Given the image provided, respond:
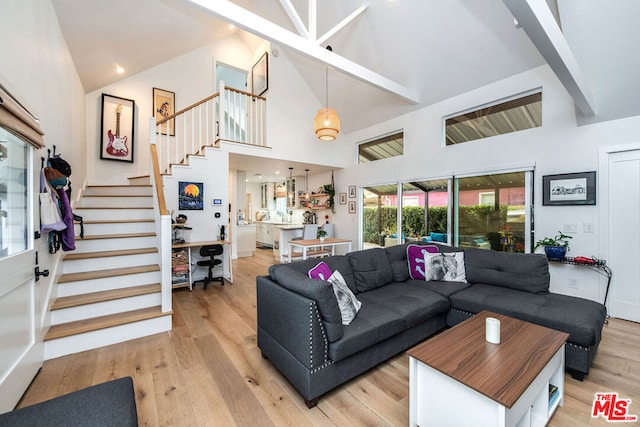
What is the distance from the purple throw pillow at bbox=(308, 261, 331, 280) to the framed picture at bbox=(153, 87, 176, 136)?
5.16 meters

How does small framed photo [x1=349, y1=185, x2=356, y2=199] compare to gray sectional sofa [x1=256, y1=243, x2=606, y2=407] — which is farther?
small framed photo [x1=349, y1=185, x2=356, y2=199]

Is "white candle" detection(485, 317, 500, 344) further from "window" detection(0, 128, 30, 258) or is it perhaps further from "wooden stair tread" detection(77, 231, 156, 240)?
"wooden stair tread" detection(77, 231, 156, 240)

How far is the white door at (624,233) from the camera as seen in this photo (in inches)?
118

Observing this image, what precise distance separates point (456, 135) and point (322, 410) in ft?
15.2

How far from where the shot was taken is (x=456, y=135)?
4.60m

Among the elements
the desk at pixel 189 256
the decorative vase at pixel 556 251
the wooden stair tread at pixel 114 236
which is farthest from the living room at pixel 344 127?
the desk at pixel 189 256

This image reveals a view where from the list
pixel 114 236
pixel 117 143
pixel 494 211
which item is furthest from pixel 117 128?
pixel 494 211

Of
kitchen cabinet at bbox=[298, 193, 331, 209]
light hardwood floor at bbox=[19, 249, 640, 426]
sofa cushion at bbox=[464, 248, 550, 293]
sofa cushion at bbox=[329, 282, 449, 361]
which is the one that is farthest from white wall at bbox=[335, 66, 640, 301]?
kitchen cabinet at bbox=[298, 193, 331, 209]

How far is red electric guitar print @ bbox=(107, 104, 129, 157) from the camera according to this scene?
521cm

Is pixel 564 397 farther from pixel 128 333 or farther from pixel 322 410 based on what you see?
pixel 128 333

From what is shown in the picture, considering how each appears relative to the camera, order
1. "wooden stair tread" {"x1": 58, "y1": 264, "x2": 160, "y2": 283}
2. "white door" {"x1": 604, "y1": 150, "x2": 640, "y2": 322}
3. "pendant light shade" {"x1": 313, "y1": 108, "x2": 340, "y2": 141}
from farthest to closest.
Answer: "pendant light shade" {"x1": 313, "y1": 108, "x2": 340, "y2": 141} < "white door" {"x1": 604, "y1": 150, "x2": 640, "y2": 322} < "wooden stair tread" {"x1": 58, "y1": 264, "x2": 160, "y2": 283}

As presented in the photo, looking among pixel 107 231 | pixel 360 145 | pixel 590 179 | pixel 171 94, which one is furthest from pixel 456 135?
pixel 171 94

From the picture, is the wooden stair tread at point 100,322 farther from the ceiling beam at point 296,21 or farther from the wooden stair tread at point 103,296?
the ceiling beam at point 296,21

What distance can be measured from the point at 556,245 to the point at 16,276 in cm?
542
